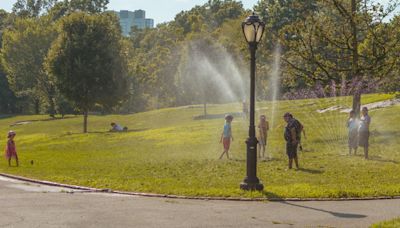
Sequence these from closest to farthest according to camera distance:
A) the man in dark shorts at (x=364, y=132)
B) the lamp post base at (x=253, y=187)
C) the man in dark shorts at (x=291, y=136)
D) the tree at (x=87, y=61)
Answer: the lamp post base at (x=253, y=187) → the man in dark shorts at (x=291, y=136) → the man in dark shorts at (x=364, y=132) → the tree at (x=87, y=61)

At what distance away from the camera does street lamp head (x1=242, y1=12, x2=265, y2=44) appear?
45.1 ft

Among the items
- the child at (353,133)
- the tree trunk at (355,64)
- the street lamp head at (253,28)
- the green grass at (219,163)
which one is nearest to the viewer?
the street lamp head at (253,28)

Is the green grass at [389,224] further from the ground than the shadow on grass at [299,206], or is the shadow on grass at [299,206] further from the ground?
the green grass at [389,224]

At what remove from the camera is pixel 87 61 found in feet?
155

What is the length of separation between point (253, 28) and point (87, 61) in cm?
3486

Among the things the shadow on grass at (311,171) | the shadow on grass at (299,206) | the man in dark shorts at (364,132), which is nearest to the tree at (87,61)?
the man in dark shorts at (364,132)

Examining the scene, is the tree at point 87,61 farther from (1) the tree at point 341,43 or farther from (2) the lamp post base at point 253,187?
(2) the lamp post base at point 253,187

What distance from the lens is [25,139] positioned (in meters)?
45.1

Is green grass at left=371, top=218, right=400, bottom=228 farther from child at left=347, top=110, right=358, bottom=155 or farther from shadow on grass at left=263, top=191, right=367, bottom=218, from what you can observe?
child at left=347, top=110, right=358, bottom=155

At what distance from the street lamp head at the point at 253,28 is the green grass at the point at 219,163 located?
3.32m

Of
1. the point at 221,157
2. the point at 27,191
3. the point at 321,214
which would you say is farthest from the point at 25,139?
the point at 321,214

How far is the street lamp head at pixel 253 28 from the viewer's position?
45.1 feet

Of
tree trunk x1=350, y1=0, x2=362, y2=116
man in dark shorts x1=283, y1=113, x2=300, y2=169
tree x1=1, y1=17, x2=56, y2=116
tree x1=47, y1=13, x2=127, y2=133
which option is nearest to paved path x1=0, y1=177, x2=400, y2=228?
man in dark shorts x1=283, y1=113, x2=300, y2=169

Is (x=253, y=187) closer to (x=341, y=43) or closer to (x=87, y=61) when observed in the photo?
(x=341, y=43)
